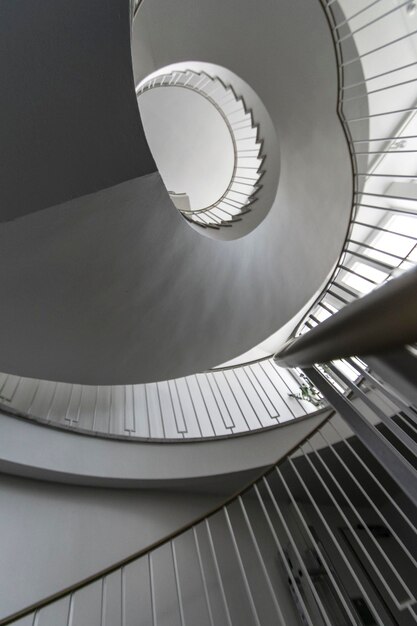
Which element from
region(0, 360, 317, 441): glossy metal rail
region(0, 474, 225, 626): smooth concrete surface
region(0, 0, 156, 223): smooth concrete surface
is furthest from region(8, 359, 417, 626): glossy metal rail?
region(0, 0, 156, 223): smooth concrete surface

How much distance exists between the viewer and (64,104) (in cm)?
131

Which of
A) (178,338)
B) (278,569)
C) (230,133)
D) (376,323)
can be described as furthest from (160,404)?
(230,133)

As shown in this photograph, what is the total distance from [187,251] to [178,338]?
2.81 feet

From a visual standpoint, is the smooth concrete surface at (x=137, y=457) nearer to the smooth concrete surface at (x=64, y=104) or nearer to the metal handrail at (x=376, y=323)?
the smooth concrete surface at (x=64, y=104)

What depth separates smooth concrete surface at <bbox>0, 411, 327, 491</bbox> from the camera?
2.50 meters

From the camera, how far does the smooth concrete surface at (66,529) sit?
83.9 inches

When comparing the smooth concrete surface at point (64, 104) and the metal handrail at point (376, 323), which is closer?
the metal handrail at point (376, 323)

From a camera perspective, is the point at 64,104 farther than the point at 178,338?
No

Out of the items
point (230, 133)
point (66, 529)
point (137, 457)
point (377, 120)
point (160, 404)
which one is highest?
point (230, 133)

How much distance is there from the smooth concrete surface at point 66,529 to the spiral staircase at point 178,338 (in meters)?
0.01

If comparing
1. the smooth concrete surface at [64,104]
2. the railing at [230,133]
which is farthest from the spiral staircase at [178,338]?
the railing at [230,133]

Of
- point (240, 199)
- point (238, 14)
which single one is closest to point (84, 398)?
point (238, 14)

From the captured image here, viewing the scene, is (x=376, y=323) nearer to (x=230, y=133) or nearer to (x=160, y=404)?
(x=160, y=404)

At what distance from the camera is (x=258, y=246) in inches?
110
